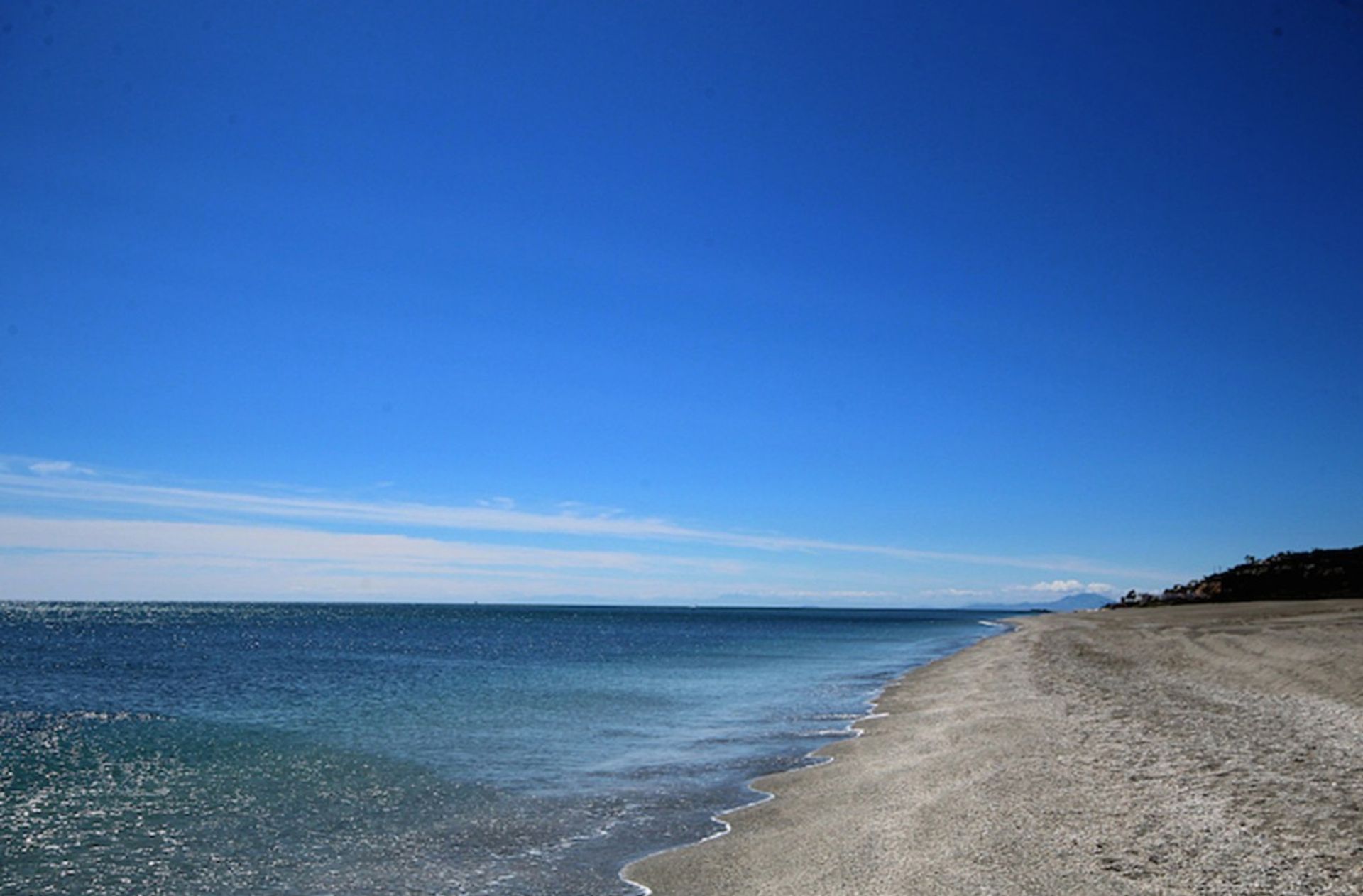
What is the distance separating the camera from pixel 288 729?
984 inches

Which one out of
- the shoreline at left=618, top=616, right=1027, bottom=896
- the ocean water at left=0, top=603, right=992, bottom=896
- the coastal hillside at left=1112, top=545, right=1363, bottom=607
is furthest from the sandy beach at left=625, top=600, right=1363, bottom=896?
the coastal hillside at left=1112, top=545, right=1363, bottom=607

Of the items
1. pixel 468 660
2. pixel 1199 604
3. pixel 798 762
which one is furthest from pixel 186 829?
pixel 1199 604

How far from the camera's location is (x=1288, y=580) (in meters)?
70.7

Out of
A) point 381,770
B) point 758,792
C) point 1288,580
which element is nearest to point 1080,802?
point 758,792

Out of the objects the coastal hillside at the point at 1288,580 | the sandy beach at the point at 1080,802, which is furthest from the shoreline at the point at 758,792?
the coastal hillside at the point at 1288,580

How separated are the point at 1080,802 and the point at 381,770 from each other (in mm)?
13925

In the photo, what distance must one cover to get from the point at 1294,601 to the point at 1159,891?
209ft

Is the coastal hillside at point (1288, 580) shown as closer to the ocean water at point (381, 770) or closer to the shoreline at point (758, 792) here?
the ocean water at point (381, 770)

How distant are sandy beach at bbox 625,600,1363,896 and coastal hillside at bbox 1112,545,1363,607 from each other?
4935 centimetres

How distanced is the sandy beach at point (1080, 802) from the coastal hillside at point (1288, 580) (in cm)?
4935

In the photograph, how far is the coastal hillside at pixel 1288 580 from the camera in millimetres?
65125

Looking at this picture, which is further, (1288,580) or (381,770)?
(1288,580)

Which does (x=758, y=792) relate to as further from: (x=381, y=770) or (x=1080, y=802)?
(x=381, y=770)

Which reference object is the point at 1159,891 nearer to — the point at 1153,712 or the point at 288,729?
the point at 1153,712
